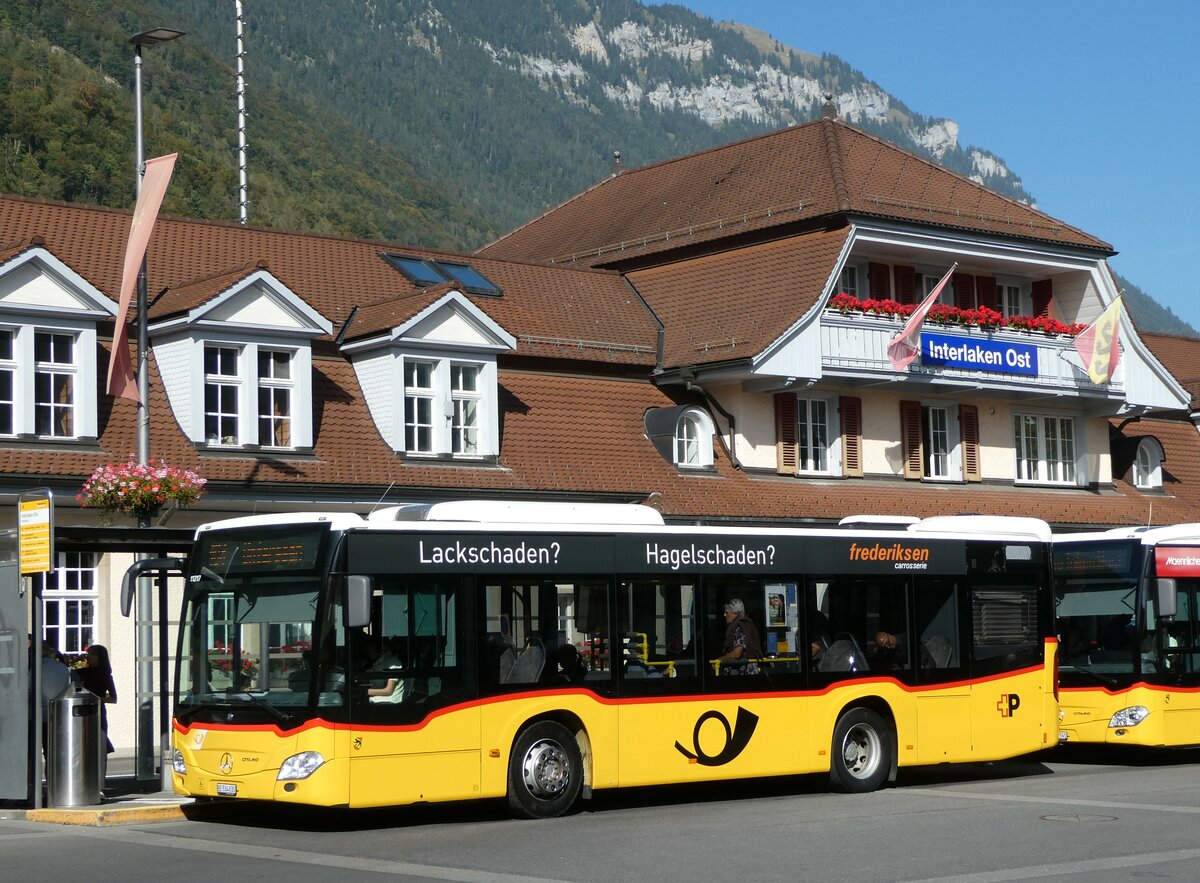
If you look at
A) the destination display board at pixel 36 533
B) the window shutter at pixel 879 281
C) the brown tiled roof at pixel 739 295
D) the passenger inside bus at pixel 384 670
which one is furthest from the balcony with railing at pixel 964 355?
the passenger inside bus at pixel 384 670

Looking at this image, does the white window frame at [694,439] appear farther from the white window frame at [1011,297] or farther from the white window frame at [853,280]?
the white window frame at [1011,297]

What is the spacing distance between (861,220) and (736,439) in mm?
4607

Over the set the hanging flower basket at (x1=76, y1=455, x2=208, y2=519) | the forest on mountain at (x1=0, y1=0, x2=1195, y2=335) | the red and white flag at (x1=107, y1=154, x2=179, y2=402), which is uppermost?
the forest on mountain at (x1=0, y1=0, x2=1195, y2=335)

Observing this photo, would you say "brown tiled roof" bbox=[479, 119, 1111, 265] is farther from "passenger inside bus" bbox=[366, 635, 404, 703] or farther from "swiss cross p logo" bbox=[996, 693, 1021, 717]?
"passenger inside bus" bbox=[366, 635, 404, 703]

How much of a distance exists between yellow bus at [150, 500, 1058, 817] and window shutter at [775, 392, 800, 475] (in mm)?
12081

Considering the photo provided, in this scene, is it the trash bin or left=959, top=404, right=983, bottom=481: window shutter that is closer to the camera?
the trash bin

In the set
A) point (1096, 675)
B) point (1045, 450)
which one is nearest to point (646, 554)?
point (1096, 675)

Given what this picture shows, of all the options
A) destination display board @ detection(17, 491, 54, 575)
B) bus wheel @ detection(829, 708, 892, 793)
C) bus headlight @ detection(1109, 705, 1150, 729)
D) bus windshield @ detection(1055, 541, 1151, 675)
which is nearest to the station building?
destination display board @ detection(17, 491, 54, 575)

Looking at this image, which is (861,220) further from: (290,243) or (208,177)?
(208,177)

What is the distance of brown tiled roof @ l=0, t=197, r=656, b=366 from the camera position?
27.8 m

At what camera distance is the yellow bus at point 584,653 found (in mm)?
15828

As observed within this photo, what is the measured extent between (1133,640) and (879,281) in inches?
530

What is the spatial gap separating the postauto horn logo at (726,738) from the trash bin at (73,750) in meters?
5.55

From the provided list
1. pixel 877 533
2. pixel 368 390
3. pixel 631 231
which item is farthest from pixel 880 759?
pixel 631 231
